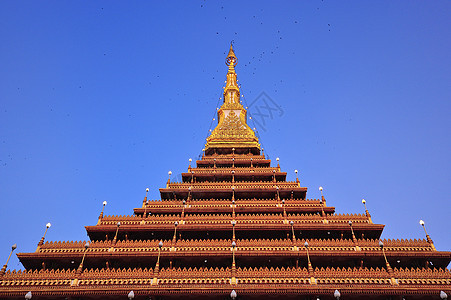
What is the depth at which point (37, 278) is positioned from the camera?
2016 centimetres

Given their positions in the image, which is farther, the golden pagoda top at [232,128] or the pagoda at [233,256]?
the golden pagoda top at [232,128]

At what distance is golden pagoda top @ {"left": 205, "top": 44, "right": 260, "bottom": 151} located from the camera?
45.1m

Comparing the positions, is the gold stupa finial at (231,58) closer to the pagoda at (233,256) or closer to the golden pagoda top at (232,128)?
the golden pagoda top at (232,128)

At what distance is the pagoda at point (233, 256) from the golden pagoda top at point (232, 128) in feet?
39.7

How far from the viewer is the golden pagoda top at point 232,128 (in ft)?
148

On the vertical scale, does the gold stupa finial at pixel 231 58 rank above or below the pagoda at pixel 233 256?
above

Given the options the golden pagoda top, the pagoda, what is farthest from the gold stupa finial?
the pagoda

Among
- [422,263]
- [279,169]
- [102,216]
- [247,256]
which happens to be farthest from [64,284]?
[279,169]

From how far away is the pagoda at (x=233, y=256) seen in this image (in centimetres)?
1900

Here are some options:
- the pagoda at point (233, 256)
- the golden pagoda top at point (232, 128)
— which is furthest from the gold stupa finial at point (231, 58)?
the pagoda at point (233, 256)

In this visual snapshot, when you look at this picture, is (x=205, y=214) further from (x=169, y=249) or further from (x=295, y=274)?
(x=295, y=274)

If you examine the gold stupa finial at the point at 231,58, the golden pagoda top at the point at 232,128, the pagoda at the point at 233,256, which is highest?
the gold stupa finial at the point at 231,58

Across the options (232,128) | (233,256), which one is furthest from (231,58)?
(233,256)

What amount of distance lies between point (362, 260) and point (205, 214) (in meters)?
12.6
